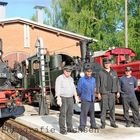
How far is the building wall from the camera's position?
112ft

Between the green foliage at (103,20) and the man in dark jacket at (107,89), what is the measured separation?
27161mm

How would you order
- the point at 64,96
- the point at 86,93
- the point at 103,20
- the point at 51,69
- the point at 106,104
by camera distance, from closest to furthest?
1. the point at 64,96
2. the point at 86,93
3. the point at 106,104
4. the point at 51,69
5. the point at 103,20

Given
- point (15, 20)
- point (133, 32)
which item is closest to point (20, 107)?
point (15, 20)

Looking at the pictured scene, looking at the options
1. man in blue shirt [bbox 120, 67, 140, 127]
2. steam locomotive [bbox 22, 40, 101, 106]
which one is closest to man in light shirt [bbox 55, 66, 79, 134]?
man in blue shirt [bbox 120, 67, 140, 127]

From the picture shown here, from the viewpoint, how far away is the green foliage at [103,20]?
40.2 meters

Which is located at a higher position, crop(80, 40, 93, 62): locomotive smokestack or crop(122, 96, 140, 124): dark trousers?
crop(80, 40, 93, 62): locomotive smokestack

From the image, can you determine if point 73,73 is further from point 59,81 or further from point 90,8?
point 90,8

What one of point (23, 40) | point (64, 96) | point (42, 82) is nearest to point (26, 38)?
point (23, 40)

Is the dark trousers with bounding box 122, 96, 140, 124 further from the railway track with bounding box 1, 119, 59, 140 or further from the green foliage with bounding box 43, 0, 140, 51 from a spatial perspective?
the green foliage with bounding box 43, 0, 140, 51

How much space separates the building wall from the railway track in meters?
18.5

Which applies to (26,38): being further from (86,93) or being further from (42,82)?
(86,93)

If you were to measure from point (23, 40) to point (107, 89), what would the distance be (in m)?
23.3

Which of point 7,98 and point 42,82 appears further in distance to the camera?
point 42,82

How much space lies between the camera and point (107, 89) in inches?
480
